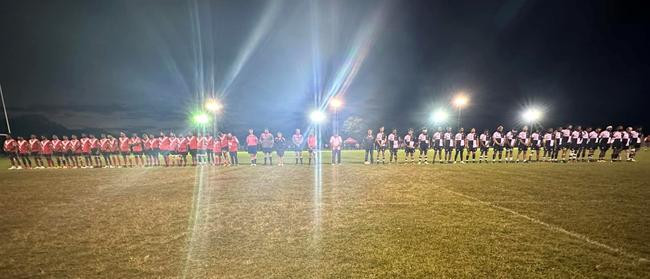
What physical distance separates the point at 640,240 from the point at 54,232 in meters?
11.8

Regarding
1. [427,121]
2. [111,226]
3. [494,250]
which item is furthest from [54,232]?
[427,121]

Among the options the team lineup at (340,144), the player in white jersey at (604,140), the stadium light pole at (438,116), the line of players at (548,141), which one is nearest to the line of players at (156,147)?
the team lineup at (340,144)

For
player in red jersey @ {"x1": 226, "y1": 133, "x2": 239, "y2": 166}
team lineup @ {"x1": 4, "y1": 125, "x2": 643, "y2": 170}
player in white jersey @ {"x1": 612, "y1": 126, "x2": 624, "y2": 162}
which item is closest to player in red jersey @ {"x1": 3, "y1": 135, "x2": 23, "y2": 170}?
team lineup @ {"x1": 4, "y1": 125, "x2": 643, "y2": 170}

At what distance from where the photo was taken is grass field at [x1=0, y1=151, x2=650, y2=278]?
464cm

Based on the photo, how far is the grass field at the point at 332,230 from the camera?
4645 mm

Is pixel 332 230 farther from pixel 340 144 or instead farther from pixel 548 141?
pixel 548 141

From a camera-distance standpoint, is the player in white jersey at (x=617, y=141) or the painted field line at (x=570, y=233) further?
the player in white jersey at (x=617, y=141)

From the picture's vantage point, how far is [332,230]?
249 inches

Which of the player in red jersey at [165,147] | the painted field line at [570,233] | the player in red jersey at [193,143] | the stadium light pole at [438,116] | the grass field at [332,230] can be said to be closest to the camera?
the grass field at [332,230]

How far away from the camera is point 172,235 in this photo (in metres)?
6.23

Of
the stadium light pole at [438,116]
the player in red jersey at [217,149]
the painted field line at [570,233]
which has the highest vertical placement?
the stadium light pole at [438,116]

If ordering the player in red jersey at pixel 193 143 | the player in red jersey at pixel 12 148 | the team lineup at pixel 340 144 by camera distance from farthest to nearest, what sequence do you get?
1. the player in red jersey at pixel 12 148
2. the player in red jersey at pixel 193 143
3. the team lineup at pixel 340 144

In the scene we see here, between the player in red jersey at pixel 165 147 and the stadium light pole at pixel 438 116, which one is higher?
the stadium light pole at pixel 438 116

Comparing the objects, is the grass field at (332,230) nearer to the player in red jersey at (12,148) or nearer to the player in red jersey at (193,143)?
the player in red jersey at (193,143)
